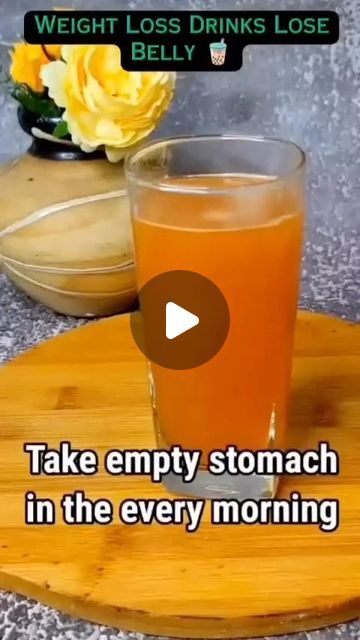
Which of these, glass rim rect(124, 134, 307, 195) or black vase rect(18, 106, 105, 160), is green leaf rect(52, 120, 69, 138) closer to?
black vase rect(18, 106, 105, 160)

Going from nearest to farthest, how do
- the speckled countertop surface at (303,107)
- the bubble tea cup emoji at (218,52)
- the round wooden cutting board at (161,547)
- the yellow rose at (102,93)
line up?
the round wooden cutting board at (161,547), the yellow rose at (102,93), the bubble tea cup emoji at (218,52), the speckled countertop surface at (303,107)

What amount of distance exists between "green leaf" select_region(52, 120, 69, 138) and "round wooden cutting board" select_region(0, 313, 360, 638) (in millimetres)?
248

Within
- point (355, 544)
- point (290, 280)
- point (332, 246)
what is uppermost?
point (290, 280)

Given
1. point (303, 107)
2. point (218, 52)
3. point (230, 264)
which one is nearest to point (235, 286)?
point (230, 264)

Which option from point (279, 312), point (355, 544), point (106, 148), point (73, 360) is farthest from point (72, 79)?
point (355, 544)

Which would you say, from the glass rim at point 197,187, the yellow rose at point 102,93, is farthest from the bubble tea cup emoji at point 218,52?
the glass rim at point 197,187

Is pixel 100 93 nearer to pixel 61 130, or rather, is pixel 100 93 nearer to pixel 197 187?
pixel 61 130

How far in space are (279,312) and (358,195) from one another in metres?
0.62

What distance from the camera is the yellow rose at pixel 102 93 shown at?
0.73 meters

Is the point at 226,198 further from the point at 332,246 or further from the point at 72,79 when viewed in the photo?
the point at 332,246

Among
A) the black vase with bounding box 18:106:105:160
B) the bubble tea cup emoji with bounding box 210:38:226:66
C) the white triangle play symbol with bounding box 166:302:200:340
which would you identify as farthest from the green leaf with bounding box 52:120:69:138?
the white triangle play symbol with bounding box 166:302:200:340

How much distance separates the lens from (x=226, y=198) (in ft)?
1.55

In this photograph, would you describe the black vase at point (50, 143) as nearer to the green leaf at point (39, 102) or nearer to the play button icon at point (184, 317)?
the green leaf at point (39, 102)

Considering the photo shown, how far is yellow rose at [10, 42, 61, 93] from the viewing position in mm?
771
